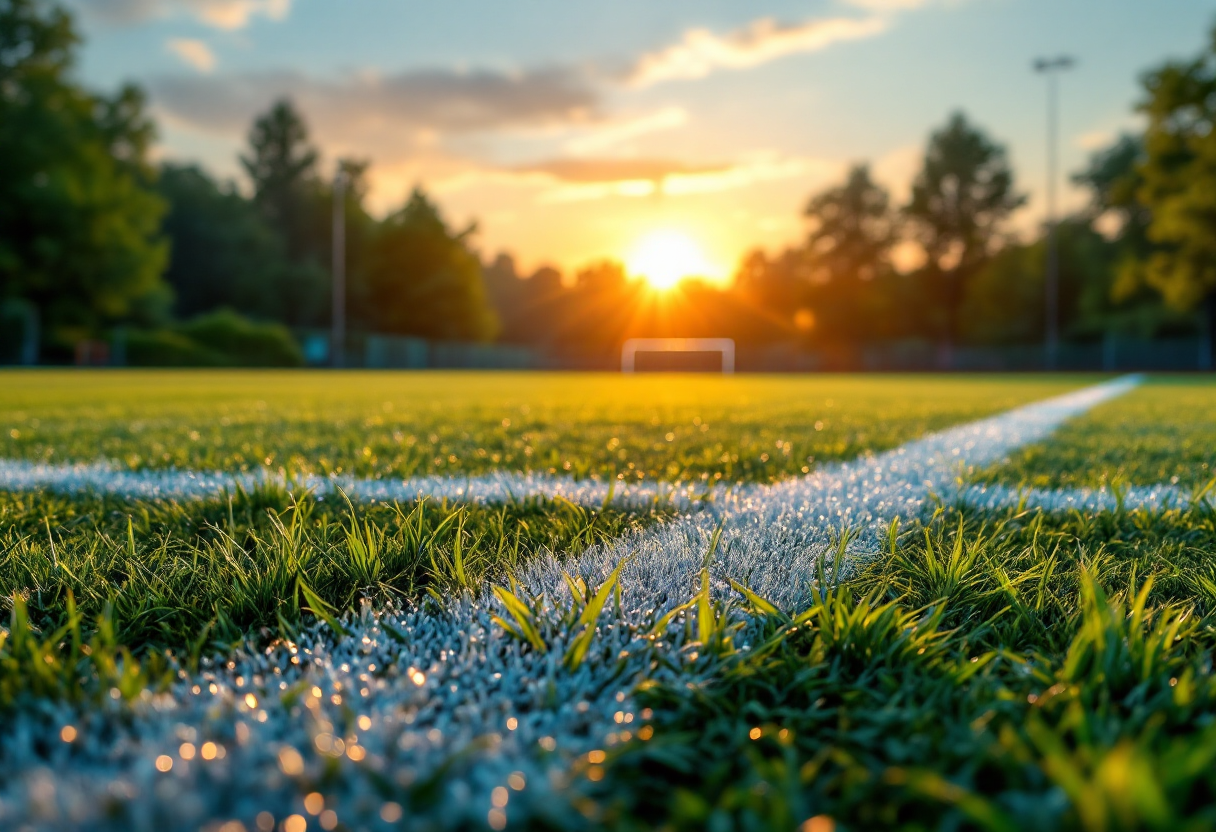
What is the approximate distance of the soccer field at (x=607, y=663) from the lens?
0.73 metres

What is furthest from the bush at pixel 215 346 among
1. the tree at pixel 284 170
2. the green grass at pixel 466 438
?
the green grass at pixel 466 438

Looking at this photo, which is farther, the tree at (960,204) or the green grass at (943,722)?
the tree at (960,204)

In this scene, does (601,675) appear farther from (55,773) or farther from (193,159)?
(193,159)

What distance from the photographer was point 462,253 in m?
52.6

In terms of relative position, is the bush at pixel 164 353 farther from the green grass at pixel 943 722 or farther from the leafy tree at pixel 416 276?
the green grass at pixel 943 722

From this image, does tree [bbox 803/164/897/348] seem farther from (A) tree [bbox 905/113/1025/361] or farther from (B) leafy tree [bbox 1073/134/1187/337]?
(B) leafy tree [bbox 1073/134/1187/337]

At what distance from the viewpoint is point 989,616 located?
133 cm

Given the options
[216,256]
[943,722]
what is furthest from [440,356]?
[943,722]

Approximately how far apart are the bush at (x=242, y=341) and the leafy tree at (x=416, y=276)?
50.8 feet

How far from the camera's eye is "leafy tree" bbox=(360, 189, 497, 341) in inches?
2023

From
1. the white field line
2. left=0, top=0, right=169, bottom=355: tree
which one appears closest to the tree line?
left=0, top=0, right=169, bottom=355: tree

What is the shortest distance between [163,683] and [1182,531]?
84.9 inches

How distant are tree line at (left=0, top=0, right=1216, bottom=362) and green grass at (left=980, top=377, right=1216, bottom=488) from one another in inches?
1240

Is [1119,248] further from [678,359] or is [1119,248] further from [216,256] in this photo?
[216,256]
